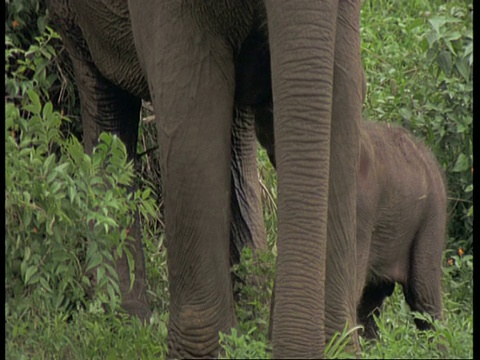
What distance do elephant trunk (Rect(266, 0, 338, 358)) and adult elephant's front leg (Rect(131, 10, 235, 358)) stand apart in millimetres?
517

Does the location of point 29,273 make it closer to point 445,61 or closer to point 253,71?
point 253,71

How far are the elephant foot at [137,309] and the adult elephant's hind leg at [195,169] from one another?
3.97 ft

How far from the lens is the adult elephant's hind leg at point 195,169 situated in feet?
15.6

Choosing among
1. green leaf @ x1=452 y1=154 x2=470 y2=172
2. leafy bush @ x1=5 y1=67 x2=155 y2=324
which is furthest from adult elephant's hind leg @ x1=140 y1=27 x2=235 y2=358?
green leaf @ x1=452 y1=154 x2=470 y2=172

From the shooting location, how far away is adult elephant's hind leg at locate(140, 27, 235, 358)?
476 centimetres

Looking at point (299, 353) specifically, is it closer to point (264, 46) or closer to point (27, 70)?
point (264, 46)

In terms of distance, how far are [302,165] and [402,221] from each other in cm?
177

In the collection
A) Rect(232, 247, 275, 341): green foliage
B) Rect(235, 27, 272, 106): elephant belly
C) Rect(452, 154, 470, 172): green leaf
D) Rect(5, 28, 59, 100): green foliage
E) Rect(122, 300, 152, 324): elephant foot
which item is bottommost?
Rect(122, 300, 152, 324): elephant foot

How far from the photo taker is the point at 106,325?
5559 millimetres

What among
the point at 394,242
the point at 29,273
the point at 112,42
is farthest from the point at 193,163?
the point at 394,242

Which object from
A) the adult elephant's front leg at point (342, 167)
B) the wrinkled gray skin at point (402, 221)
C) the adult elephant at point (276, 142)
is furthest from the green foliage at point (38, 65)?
the adult elephant's front leg at point (342, 167)

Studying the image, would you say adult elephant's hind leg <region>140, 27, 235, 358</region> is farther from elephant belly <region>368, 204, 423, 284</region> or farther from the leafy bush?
elephant belly <region>368, 204, 423, 284</region>

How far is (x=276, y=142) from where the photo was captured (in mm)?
4297

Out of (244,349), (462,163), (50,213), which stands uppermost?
(462,163)
